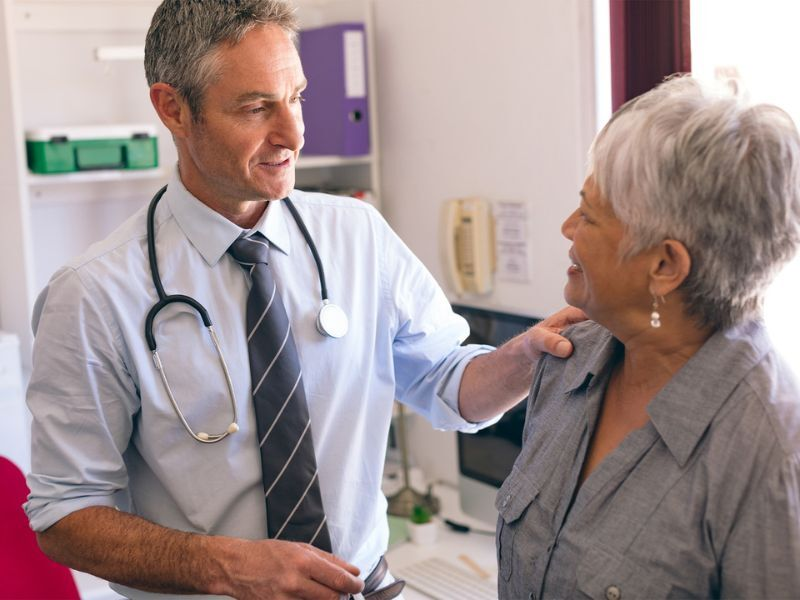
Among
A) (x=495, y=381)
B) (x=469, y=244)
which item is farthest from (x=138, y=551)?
(x=469, y=244)

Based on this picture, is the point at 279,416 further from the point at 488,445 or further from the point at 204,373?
the point at 488,445

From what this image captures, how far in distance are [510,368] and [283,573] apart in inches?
18.7

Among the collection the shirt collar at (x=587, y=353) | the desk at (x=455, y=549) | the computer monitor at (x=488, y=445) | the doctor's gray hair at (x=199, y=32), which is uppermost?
the doctor's gray hair at (x=199, y=32)

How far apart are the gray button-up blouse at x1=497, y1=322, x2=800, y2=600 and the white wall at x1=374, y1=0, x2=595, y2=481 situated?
113 cm

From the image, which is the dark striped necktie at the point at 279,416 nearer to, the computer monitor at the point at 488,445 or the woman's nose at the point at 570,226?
the woman's nose at the point at 570,226

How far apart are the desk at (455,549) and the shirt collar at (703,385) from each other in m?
1.31

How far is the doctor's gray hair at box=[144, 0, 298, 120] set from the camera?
1425mm

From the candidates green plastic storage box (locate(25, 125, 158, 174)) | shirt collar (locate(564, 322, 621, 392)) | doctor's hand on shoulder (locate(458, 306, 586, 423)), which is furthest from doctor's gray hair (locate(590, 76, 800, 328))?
green plastic storage box (locate(25, 125, 158, 174))

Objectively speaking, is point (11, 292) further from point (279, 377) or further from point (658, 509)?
point (658, 509)

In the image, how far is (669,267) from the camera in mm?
1100

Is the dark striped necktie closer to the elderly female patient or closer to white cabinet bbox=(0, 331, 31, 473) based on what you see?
the elderly female patient

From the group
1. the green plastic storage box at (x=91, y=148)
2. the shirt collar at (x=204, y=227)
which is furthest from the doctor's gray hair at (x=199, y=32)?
the green plastic storage box at (x=91, y=148)

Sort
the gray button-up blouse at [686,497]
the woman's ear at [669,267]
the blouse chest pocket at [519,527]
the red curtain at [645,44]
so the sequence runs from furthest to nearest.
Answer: the red curtain at [645,44]
the blouse chest pocket at [519,527]
the woman's ear at [669,267]
the gray button-up blouse at [686,497]

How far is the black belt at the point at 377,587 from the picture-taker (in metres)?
1.51
